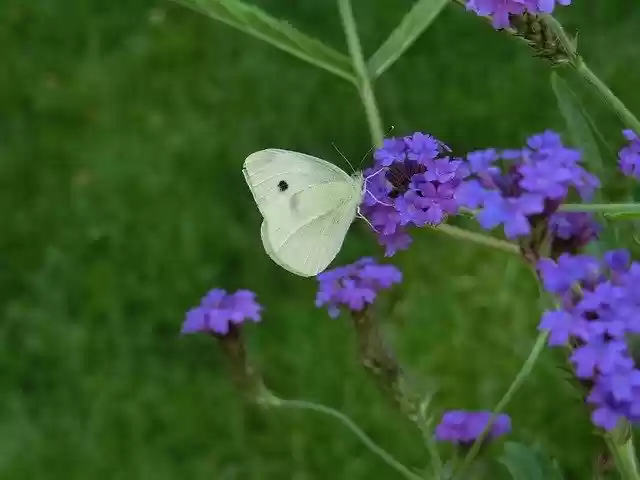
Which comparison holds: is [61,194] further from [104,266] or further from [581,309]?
[581,309]

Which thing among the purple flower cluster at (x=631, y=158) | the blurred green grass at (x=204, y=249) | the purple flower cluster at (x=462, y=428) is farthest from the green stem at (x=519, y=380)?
the blurred green grass at (x=204, y=249)

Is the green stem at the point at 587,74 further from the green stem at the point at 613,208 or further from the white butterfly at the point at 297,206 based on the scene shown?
the white butterfly at the point at 297,206

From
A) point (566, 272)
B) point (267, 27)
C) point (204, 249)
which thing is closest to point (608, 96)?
point (566, 272)

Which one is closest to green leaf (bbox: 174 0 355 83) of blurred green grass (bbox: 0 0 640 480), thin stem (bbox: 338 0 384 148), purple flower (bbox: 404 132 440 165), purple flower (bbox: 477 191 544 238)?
thin stem (bbox: 338 0 384 148)

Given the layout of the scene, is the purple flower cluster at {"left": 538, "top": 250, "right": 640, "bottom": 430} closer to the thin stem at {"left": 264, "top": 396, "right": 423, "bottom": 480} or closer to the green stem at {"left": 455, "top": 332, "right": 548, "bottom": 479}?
the green stem at {"left": 455, "top": 332, "right": 548, "bottom": 479}

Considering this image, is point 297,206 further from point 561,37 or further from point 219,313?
point 561,37
